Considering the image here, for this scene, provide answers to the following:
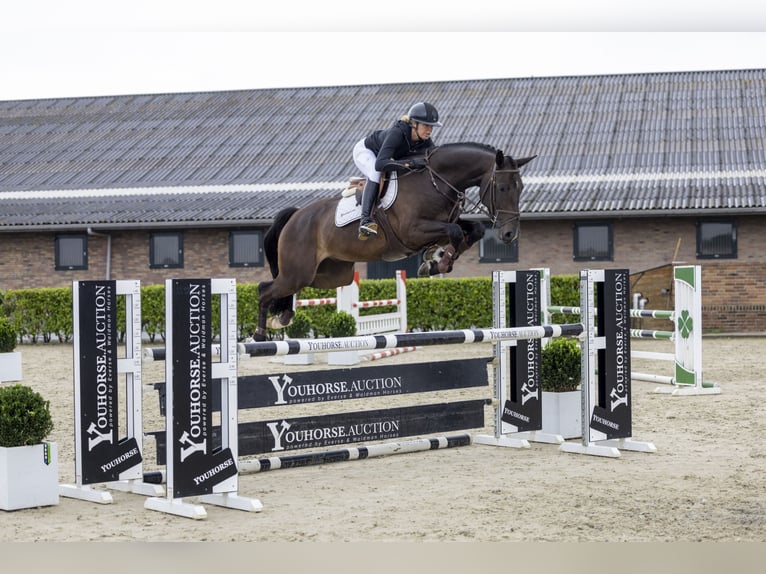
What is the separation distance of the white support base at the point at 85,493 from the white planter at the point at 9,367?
23.1 ft

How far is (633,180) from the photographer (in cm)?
2248

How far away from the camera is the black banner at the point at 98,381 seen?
5.98 m

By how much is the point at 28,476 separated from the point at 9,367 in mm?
7412

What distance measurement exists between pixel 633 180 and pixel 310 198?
706 centimetres

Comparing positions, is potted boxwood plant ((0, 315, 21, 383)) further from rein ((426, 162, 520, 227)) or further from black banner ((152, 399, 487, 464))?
rein ((426, 162, 520, 227))

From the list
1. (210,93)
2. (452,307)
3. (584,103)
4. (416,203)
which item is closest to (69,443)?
(416,203)

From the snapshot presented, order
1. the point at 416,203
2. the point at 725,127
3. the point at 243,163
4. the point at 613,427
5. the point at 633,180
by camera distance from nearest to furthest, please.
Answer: the point at 416,203 < the point at 613,427 < the point at 633,180 < the point at 725,127 < the point at 243,163

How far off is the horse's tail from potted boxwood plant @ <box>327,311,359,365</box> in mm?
6182

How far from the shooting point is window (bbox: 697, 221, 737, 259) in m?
21.2

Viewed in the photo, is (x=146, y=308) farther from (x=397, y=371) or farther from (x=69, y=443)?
(x=397, y=371)

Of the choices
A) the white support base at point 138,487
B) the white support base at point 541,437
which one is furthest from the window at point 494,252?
the white support base at point 138,487

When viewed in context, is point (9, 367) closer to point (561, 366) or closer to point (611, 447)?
point (561, 366)

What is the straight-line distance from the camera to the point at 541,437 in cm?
818

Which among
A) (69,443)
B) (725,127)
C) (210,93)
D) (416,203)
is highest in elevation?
(210,93)
